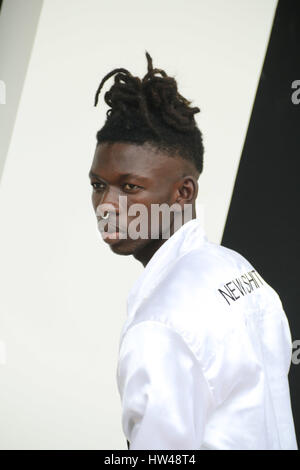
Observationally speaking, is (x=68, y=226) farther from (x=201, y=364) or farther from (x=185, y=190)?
(x=201, y=364)

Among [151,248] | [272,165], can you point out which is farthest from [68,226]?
[151,248]

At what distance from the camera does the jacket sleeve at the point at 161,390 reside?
105 centimetres

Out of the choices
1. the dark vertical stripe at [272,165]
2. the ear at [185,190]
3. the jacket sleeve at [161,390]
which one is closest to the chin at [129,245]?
the ear at [185,190]

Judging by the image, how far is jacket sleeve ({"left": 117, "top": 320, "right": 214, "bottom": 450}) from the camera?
3.45 feet

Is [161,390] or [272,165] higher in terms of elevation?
[272,165]

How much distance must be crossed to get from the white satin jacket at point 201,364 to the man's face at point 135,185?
0.10 m

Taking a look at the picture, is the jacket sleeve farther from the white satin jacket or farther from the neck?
the neck

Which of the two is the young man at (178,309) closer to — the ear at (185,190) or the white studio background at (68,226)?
the ear at (185,190)

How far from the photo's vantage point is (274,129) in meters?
2.67

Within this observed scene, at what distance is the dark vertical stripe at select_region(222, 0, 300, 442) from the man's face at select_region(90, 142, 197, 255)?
1277 millimetres

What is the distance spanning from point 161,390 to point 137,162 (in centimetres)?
49

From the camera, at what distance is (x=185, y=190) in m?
1.40

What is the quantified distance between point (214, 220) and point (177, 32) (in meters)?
0.72

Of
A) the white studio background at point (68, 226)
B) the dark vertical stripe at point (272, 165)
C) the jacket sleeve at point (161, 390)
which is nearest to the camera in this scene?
the jacket sleeve at point (161, 390)
